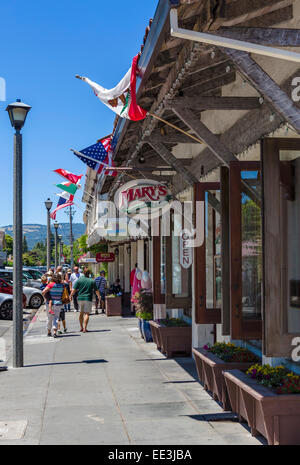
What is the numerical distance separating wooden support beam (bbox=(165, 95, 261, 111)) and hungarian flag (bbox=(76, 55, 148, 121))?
22.1 inches

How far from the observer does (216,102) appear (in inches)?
274

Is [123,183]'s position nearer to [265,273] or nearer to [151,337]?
[151,337]

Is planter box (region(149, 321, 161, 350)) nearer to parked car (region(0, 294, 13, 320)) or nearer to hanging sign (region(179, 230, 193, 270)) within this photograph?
hanging sign (region(179, 230, 193, 270))

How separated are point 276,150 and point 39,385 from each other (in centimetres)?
542

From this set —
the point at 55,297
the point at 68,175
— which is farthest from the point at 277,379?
the point at 68,175

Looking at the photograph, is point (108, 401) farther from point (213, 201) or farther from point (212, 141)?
point (212, 141)

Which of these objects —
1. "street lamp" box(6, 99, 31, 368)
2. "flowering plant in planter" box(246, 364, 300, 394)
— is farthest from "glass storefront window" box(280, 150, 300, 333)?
"street lamp" box(6, 99, 31, 368)

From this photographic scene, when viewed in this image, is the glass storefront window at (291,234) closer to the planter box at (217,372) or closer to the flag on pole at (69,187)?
the planter box at (217,372)

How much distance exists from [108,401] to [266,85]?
4629 mm

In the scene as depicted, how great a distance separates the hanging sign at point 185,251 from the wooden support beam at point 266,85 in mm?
6425

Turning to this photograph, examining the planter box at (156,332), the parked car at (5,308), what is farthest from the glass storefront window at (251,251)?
the parked car at (5,308)

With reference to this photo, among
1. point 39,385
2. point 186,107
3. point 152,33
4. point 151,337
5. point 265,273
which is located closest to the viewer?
point 265,273

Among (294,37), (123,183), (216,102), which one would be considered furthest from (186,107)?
(123,183)

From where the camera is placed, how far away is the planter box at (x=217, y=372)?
23.5 feet
